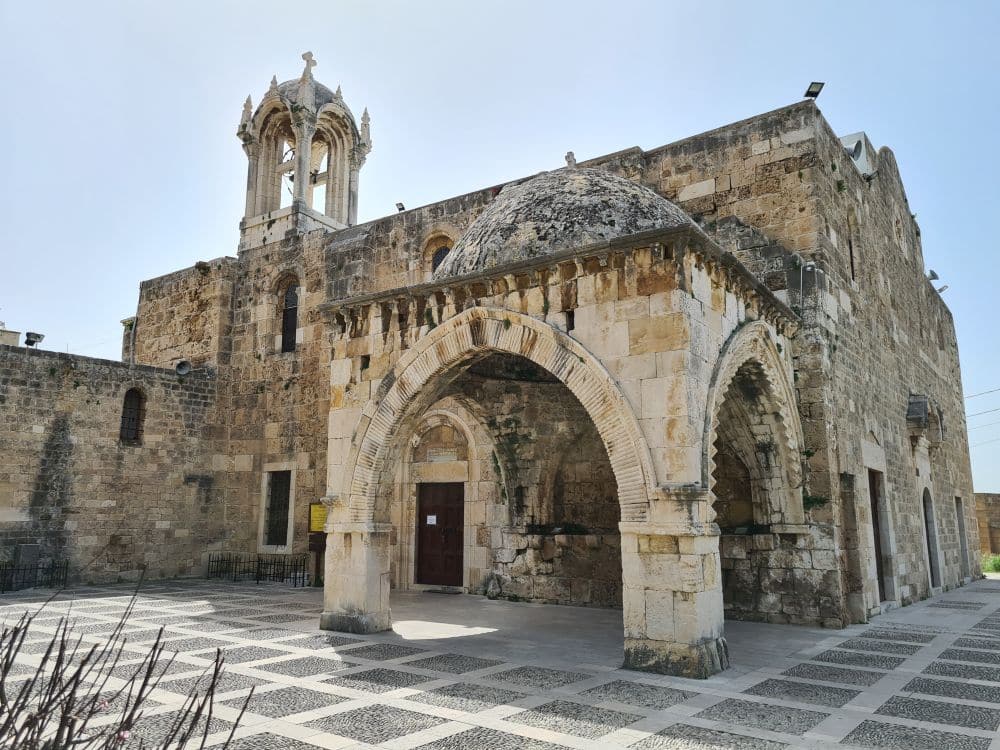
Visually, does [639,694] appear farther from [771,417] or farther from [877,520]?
[877,520]

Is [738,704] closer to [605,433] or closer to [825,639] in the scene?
[605,433]

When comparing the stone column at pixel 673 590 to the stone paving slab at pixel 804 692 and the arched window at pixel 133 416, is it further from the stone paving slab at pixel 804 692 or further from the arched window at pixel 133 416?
the arched window at pixel 133 416

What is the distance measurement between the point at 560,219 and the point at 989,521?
70.4 feet

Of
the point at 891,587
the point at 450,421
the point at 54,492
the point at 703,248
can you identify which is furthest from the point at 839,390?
the point at 54,492

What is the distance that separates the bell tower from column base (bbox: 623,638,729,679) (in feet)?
43.1

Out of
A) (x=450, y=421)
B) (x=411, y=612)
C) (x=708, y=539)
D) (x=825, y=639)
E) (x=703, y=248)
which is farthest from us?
(x=450, y=421)

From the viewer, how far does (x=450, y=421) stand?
1281 cm

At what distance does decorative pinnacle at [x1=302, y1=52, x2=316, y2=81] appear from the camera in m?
17.3

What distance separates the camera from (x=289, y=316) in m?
16.0

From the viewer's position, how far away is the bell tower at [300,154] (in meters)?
16.8

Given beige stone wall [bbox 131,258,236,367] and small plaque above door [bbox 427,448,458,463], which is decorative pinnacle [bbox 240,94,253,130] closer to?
beige stone wall [bbox 131,258,236,367]

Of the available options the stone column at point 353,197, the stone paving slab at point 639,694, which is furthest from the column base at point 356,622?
the stone column at point 353,197

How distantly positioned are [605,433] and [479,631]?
3246 millimetres

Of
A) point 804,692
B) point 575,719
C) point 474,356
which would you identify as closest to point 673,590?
point 804,692
